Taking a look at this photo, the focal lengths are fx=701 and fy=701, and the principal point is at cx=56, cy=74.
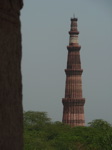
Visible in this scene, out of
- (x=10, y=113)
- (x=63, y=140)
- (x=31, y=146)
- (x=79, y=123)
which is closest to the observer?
(x=10, y=113)

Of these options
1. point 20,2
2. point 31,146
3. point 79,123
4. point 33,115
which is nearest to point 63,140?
point 31,146

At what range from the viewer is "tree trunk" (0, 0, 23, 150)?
3.57 metres

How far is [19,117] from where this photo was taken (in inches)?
146

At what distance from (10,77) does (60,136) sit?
56133mm

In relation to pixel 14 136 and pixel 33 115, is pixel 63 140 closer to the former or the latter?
pixel 33 115

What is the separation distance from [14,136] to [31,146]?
42.5m

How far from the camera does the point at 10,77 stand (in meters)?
3.68

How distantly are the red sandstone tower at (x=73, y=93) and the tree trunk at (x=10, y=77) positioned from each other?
86543mm

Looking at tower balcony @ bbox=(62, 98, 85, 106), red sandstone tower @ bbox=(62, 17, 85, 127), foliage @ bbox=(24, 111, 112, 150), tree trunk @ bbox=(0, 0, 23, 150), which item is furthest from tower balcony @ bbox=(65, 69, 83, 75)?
tree trunk @ bbox=(0, 0, 23, 150)

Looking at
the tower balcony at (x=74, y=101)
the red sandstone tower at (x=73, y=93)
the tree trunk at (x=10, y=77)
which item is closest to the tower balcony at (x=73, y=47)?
Result: the red sandstone tower at (x=73, y=93)

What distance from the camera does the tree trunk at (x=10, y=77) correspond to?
3.57 metres

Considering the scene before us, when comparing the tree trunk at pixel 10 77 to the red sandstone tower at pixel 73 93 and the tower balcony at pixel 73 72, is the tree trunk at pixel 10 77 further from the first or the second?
the tower balcony at pixel 73 72

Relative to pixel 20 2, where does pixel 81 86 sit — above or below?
above

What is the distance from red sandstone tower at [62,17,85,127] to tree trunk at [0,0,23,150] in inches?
3407
